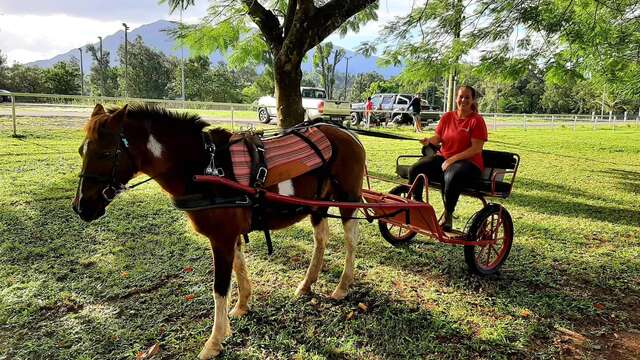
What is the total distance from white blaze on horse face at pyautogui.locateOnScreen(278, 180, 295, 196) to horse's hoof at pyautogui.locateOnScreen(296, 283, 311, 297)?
100 centimetres

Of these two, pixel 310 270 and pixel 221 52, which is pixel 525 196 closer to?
pixel 310 270

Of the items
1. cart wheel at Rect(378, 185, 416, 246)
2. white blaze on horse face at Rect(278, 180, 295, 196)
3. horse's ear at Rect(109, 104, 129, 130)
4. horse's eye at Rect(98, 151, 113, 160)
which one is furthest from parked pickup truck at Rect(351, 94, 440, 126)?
horse's eye at Rect(98, 151, 113, 160)

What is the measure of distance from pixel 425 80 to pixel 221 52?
4.34 m

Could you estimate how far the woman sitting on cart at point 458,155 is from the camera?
4.20 metres

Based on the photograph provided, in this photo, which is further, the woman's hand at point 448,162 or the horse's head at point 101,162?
the woman's hand at point 448,162

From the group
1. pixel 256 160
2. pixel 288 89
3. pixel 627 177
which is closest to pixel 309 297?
pixel 256 160

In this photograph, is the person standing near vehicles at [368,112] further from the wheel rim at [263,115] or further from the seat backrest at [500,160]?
the seat backrest at [500,160]

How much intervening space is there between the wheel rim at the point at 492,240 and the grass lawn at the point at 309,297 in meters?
0.16

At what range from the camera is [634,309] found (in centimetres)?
374

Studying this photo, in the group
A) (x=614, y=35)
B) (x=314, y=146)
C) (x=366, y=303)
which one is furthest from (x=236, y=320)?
(x=614, y=35)

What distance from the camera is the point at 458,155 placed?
166 inches

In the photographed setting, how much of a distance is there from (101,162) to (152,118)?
47 centimetres

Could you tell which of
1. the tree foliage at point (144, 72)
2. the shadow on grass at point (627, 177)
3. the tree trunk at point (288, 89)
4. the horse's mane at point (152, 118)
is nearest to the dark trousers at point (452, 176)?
the horse's mane at point (152, 118)

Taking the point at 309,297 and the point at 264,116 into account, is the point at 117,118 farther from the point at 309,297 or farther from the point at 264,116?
the point at 264,116
